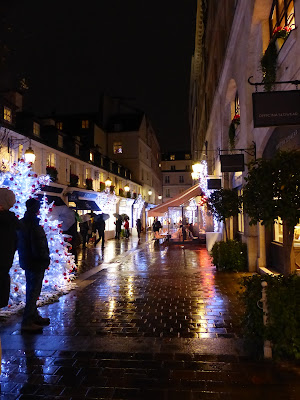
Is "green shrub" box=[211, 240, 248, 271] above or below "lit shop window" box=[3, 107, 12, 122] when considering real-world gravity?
below

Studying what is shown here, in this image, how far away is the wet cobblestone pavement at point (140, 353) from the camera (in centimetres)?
357

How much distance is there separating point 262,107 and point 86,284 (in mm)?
6338

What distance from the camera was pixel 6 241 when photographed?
149 inches

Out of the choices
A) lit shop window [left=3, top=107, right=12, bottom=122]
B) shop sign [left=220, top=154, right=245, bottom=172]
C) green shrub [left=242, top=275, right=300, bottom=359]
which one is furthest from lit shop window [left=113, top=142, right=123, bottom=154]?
green shrub [left=242, top=275, right=300, bottom=359]

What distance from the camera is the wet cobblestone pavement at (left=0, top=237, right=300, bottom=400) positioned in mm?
3568

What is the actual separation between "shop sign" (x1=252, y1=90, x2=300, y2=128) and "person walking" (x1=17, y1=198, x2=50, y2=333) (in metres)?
4.12

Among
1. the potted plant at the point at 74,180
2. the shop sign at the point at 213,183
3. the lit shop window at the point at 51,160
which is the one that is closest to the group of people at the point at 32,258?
the shop sign at the point at 213,183

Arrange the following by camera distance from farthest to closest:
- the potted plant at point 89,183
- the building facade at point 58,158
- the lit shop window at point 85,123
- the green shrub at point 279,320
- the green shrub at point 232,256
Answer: the lit shop window at point 85,123 < the potted plant at point 89,183 < the building facade at point 58,158 < the green shrub at point 232,256 < the green shrub at point 279,320

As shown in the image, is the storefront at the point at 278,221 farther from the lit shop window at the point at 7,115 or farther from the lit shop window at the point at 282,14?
the lit shop window at the point at 7,115

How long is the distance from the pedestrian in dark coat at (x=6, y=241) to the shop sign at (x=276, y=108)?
13.7ft

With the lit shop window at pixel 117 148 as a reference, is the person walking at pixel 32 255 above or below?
below

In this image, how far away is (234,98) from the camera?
48.4 feet

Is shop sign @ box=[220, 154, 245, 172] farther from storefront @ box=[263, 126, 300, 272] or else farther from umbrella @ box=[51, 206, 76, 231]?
umbrella @ box=[51, 206, 76, 231]

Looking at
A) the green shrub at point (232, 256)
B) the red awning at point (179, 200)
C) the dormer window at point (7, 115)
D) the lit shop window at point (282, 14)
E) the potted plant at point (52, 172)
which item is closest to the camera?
A: the lit shop window at point (282, 14)
